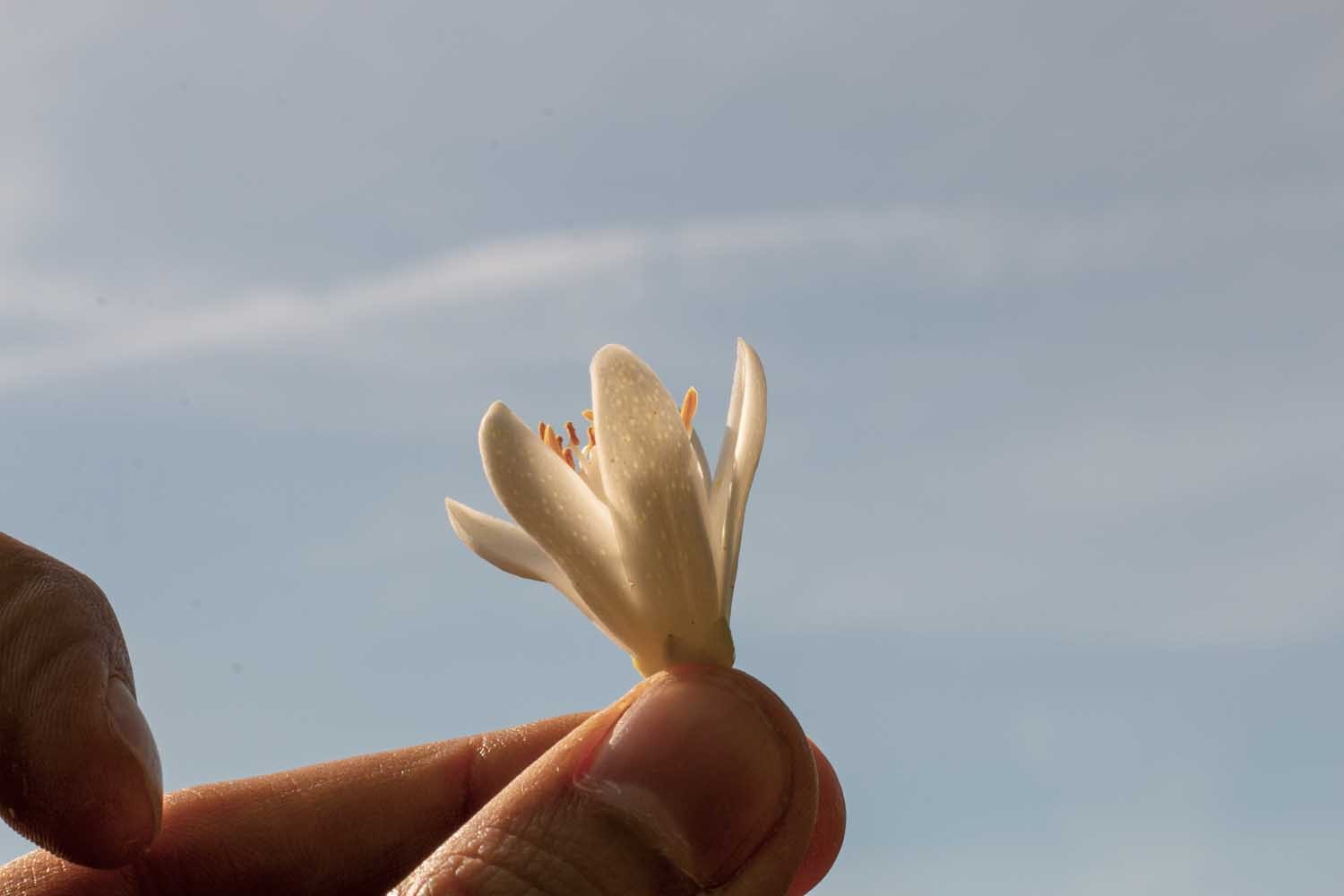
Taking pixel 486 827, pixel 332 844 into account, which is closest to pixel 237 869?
pixel 332 844

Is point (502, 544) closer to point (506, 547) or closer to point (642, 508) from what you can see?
point (506, 547)

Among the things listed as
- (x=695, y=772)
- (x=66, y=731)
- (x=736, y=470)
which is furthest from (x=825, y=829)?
Answer: (x=66, y=731)

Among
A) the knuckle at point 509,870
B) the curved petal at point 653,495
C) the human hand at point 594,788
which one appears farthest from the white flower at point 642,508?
the knuckle at point 509,870

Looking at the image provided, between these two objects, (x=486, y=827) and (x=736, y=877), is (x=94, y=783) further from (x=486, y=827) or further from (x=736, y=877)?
(x=736, y=877)

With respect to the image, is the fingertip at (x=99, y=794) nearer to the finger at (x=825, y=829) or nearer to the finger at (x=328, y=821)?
the finger at (x=328, y=821)

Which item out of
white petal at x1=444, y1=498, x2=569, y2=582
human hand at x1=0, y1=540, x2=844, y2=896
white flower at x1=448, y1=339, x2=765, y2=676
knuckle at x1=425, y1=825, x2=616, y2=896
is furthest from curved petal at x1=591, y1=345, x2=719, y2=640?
knuckle at x1=425, y1=825, x2=616, y2=896

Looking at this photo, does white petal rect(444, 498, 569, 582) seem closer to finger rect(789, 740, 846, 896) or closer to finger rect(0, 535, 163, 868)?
finger rect(0, 535, 163, 868)
